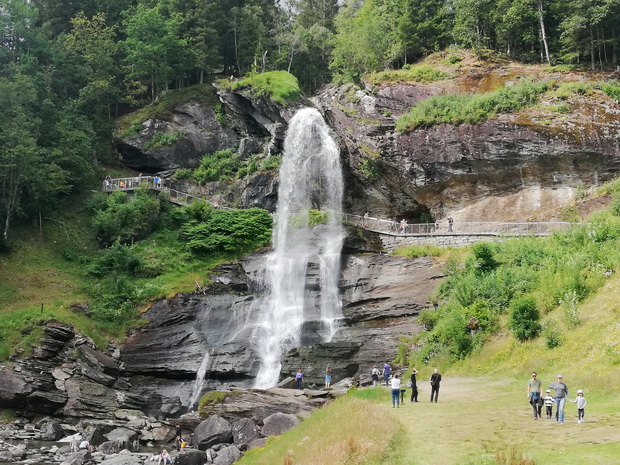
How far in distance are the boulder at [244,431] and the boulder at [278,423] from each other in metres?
0.72

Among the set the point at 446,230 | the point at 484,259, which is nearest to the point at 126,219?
the point at 446,230

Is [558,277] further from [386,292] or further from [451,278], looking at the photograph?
[386,292]

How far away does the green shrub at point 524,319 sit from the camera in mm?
20859

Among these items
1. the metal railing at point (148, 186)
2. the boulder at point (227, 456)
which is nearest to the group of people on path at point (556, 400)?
the boulder at point (227, 456)

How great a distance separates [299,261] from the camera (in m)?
31.2

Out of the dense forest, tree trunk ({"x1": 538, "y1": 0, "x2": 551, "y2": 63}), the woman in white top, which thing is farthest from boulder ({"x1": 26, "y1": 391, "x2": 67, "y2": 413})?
tree trunk ({"x1": 538, "y1": 0, "x2": 551, "y2": 63})

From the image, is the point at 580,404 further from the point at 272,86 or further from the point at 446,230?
the point at 272,86

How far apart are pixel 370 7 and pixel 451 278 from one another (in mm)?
39537

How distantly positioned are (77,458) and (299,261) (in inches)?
656

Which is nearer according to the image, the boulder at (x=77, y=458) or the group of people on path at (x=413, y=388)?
the group of people on path at (x=413, y=388)

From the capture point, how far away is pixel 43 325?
25.8 metres

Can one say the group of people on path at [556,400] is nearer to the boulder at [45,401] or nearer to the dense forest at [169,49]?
the boulder at [45,401]

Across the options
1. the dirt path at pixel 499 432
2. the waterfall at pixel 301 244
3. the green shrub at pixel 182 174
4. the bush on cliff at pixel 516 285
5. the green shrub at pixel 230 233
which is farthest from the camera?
the green shrub at pixel 182 174

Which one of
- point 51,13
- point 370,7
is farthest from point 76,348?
point 370,7
